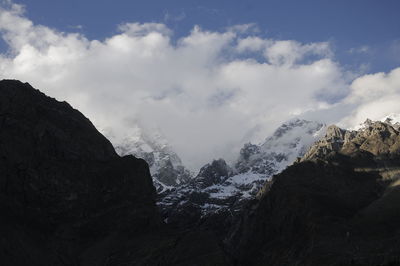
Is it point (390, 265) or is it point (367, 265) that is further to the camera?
point (367, 265)

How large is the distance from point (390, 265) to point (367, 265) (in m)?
66.3

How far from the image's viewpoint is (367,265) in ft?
655

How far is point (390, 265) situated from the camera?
5340 inches
